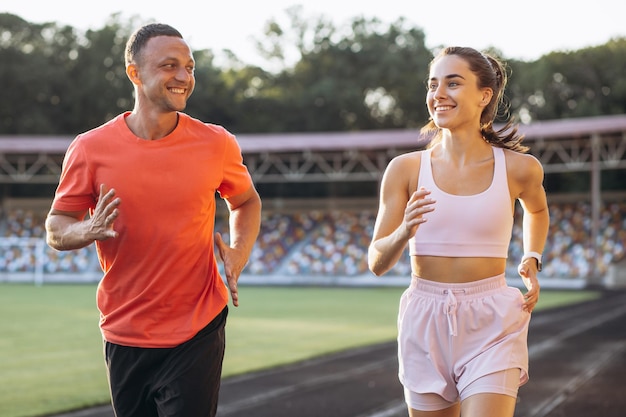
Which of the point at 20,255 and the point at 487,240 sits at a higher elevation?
the point at 487,240

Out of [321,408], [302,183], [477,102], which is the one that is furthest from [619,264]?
[477,102]

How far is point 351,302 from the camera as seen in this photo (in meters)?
24.0

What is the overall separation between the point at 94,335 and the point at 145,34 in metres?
11.7

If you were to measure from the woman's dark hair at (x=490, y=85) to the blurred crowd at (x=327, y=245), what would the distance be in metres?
30.4

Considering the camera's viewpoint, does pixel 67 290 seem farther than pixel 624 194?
No

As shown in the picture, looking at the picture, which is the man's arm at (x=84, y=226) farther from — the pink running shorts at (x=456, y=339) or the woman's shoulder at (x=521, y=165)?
the woman's shoulder at (x=521, y=165)

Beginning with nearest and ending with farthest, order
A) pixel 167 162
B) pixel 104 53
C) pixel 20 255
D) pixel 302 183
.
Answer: pixel 167 162 < pixel 20 255 < pixel 302 183 < pixel 104 53

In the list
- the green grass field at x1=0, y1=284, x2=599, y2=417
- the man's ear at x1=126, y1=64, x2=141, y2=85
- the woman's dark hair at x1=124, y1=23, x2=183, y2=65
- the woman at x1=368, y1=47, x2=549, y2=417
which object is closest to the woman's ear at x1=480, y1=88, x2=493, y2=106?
the woman at x1=368, y1=47, x2=549, y2=417

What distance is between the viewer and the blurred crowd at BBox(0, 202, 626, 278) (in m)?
35.7

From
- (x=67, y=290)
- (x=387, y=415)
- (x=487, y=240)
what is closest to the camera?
(x=487, y=240)

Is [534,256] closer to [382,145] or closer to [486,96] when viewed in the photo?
[486,96]

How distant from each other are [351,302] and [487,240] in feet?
65.6

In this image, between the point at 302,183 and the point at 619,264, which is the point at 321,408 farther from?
the point at 302,183

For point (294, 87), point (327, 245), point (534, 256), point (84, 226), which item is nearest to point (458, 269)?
point (534, 256)
